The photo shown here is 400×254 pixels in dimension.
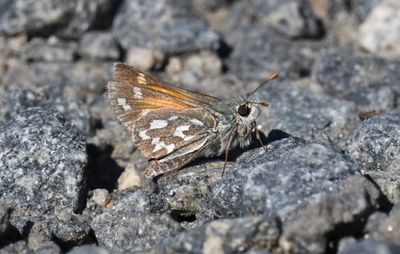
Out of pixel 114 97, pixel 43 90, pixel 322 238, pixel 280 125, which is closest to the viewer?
pixel 322 238

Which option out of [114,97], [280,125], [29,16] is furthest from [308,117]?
[29,16]

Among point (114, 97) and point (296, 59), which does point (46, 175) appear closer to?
point (114, 97)

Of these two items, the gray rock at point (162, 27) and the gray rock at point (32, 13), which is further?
the gray rock at point (32, 13)

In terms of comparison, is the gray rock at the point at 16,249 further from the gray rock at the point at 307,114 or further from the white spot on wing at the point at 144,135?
the gray rock at the point at 307,114

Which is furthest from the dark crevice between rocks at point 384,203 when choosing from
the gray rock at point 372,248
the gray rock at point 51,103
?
the gray rock at point 51,103

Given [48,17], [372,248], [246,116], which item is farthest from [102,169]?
[372,248]

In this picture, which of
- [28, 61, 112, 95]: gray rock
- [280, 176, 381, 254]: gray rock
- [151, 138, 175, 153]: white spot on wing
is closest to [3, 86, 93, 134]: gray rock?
[28, 61, 112, 95]: gray rock
